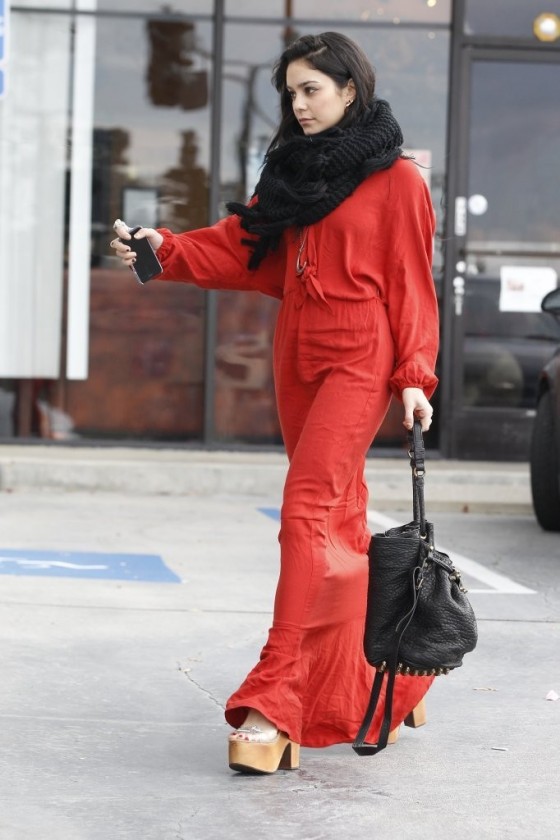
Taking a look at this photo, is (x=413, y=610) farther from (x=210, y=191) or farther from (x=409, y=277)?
(x=210, y=191)

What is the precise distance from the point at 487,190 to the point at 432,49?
3.46 feet

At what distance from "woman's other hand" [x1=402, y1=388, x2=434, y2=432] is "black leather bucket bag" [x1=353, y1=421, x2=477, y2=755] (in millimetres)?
191

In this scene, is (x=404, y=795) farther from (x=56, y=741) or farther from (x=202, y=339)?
(x=202, y=339)

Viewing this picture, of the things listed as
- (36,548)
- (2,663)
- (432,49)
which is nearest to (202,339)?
(432,49)

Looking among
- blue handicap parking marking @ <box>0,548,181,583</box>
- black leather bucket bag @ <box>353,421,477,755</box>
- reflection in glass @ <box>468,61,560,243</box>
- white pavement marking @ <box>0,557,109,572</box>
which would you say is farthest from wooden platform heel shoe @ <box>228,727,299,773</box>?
reflection in glass @ <box>468,61,560,243</box>

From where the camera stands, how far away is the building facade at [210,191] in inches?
445

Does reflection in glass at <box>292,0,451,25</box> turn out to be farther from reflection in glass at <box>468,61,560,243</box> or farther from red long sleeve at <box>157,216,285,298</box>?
red long sleeve at <box>157,216,285,298</box>

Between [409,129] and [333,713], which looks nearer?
[333,713]

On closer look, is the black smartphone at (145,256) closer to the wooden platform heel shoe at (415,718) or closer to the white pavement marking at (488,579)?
the wooden platform heel shoe at (415,718)

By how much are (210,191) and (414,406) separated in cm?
743

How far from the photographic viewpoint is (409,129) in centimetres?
1141

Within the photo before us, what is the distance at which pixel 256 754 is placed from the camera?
3988mm

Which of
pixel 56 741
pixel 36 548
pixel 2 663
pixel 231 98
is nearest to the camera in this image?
pixel 56 741

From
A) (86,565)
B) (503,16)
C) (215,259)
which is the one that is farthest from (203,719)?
(503,16)
